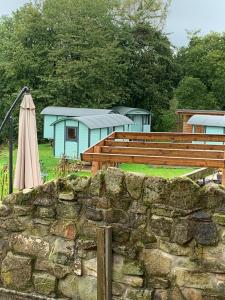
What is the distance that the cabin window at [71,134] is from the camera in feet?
90.5

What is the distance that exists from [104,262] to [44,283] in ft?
3.01

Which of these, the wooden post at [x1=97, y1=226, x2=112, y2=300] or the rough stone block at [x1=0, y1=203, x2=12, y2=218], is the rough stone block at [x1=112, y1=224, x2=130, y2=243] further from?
the rough stone block at [x1=0, y1=203, x2=12, y2=218]

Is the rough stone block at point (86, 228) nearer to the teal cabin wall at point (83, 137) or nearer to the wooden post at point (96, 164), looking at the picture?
the wooden post at point (96, 164)

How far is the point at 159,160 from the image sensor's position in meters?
11.8

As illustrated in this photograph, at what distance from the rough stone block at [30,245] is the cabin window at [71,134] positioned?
21.7 metres

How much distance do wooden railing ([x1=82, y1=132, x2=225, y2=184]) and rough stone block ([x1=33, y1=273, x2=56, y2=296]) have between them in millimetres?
6149

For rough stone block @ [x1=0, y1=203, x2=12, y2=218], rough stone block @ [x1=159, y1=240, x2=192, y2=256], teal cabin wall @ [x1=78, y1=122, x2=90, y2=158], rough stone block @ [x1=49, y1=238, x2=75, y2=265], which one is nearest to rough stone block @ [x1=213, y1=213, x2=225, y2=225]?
rough stone block @ [x1=159, y1=240, x2=192, y2=256]

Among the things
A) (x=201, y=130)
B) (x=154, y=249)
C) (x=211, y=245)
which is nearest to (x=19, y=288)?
(x=154, y=249)

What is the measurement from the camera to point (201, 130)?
96.3 feet

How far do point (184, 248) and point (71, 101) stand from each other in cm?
3266

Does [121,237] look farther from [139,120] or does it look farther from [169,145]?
[139,120]

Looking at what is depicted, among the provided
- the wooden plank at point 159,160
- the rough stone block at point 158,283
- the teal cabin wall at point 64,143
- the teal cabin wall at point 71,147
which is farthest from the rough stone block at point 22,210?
the teal cabin wall at point 64,143

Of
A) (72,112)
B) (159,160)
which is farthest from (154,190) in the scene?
(72,112)

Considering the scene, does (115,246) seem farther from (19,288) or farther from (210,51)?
(210,51)
